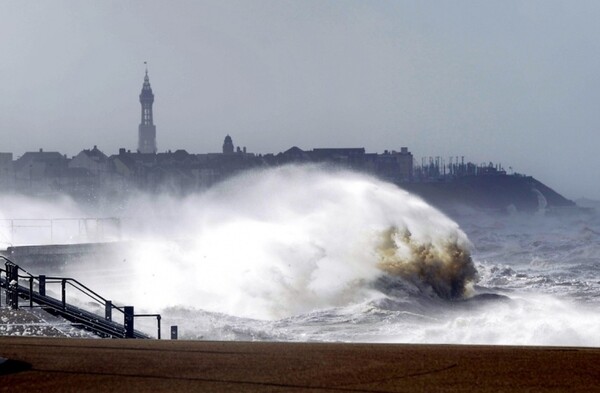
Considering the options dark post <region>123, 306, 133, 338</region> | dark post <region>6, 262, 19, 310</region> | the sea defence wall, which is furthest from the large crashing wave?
dark post <region>123, 306, 133, 338</region>

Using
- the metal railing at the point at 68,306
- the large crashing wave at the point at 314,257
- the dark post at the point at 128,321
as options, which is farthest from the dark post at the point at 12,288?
the large crashing wave at the point at 314,257

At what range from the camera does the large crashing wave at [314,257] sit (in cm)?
4319

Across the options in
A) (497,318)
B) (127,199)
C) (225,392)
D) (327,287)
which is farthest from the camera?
(127,199)

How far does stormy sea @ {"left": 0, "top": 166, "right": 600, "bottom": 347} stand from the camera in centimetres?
3002

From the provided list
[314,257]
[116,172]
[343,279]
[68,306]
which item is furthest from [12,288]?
[116,172]

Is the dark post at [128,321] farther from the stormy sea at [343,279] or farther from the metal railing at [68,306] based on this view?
the stormy sea at [343,279]

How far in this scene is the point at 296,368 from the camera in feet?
33.5

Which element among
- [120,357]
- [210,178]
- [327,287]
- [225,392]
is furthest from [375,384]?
[210,178]

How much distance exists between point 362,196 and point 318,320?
28.4 m

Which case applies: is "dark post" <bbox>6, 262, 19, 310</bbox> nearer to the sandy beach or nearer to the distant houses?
the sandy beach

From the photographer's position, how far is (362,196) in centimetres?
6166

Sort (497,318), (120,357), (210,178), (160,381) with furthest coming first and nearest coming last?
1. (210,178)
2. (497,318)
3. (120,357)
4. (160,381)

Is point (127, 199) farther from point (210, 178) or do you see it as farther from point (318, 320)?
point (318, 320)

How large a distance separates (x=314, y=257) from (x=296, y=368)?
4099 cm
